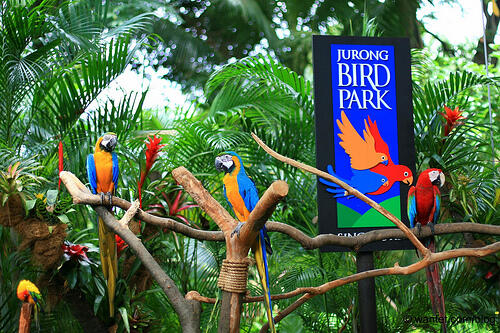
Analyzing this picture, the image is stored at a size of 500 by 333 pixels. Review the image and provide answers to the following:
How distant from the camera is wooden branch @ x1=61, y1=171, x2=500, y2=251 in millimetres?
2240

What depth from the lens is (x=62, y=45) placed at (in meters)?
3.96

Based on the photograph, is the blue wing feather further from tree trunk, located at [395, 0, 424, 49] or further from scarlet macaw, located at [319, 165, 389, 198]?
tree trunk, located at [395, 0, 424, 49]

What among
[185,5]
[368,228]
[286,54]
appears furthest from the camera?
[185,5]

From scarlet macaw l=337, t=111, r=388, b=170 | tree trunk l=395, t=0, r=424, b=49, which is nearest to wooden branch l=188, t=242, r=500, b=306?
scarlet macaw l=337, t=111, r=388, b=170

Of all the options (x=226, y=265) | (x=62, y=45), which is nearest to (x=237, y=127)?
(x=62, y=45)

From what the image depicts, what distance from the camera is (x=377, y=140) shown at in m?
2.78

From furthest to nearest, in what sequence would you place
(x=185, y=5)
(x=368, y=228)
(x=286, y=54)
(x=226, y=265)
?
(x=185, y=5)
(x=286, y=54)
(x=368, y=228)
(x=226, y=265)

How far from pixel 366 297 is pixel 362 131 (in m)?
0.87

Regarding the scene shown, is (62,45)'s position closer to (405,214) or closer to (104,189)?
(104,189)

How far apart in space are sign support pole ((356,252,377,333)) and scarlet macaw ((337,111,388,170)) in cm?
47

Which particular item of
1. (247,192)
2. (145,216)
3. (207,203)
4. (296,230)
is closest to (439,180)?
(296,230)

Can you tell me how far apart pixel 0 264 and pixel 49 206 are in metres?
0.79

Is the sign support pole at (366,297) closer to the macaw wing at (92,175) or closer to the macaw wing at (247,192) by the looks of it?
the macaw wing at (247,192)

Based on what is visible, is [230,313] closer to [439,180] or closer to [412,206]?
[412,206]
